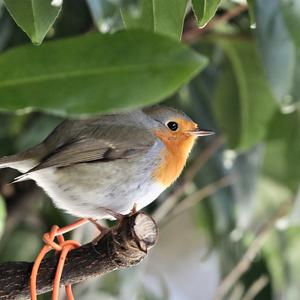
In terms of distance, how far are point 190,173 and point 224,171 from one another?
10 centimetres

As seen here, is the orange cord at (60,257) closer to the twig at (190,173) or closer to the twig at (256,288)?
the twig at (190,173)

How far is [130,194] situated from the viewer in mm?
1326

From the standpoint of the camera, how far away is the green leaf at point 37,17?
102 cm

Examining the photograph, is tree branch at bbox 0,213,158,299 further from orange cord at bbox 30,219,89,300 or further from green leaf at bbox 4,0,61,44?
green leaf at bbox 4,0,61,44

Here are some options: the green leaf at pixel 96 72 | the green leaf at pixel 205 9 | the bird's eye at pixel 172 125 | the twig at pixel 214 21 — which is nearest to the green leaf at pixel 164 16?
the green leaf at pixel 205 9

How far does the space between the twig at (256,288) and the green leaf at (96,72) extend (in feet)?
5.53

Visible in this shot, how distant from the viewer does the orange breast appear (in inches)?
55.1

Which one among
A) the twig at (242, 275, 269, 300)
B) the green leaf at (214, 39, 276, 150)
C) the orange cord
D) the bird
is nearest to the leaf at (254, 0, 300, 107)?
the bird

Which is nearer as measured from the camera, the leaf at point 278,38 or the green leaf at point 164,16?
the green leaf at point 164,16

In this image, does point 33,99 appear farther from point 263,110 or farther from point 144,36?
point 263,110

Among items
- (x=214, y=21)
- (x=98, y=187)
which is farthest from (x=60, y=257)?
(x=214, y=21)

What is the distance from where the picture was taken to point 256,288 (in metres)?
2.38

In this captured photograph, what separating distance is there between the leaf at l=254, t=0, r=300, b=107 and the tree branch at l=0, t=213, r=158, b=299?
500 millimetres

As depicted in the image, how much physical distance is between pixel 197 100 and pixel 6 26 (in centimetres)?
59
